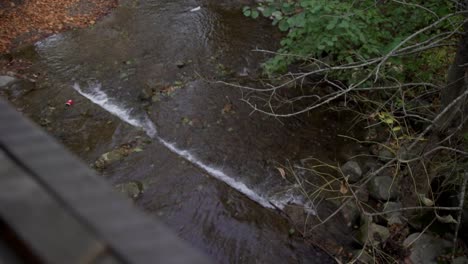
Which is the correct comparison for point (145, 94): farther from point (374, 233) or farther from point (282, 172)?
point (374, 233)

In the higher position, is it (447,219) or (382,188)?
(447,219)

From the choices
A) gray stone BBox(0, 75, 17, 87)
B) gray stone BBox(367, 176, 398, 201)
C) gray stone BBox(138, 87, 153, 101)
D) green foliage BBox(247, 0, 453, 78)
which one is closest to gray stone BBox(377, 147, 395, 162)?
gray stone BBox(367, 176, 398, 201)

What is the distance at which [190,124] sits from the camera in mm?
5262

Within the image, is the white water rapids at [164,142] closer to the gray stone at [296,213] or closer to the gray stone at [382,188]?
the gray stone at [296,213]

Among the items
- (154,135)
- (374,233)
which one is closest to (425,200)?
(374,233)

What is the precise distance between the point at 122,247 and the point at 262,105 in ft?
16.3

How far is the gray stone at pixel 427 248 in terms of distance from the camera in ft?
10.8

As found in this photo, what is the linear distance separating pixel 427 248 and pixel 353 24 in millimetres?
2422

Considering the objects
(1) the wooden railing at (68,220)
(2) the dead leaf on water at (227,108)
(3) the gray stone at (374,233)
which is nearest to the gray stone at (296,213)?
(3) the gray stone at (374,233)

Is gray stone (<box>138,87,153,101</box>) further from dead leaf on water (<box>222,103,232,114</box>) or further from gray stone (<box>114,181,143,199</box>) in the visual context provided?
gray stone (<box>114,181,143,199</box>)

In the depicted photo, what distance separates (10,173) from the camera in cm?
82

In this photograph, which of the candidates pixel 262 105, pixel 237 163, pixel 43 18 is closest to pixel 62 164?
pixel 237 163

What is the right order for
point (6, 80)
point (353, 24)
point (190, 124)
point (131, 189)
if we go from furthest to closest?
point (6, 80)
point (190, 124)
point (131, 189)
point (353, 24)

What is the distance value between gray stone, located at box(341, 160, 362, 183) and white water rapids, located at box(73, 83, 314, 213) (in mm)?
704
